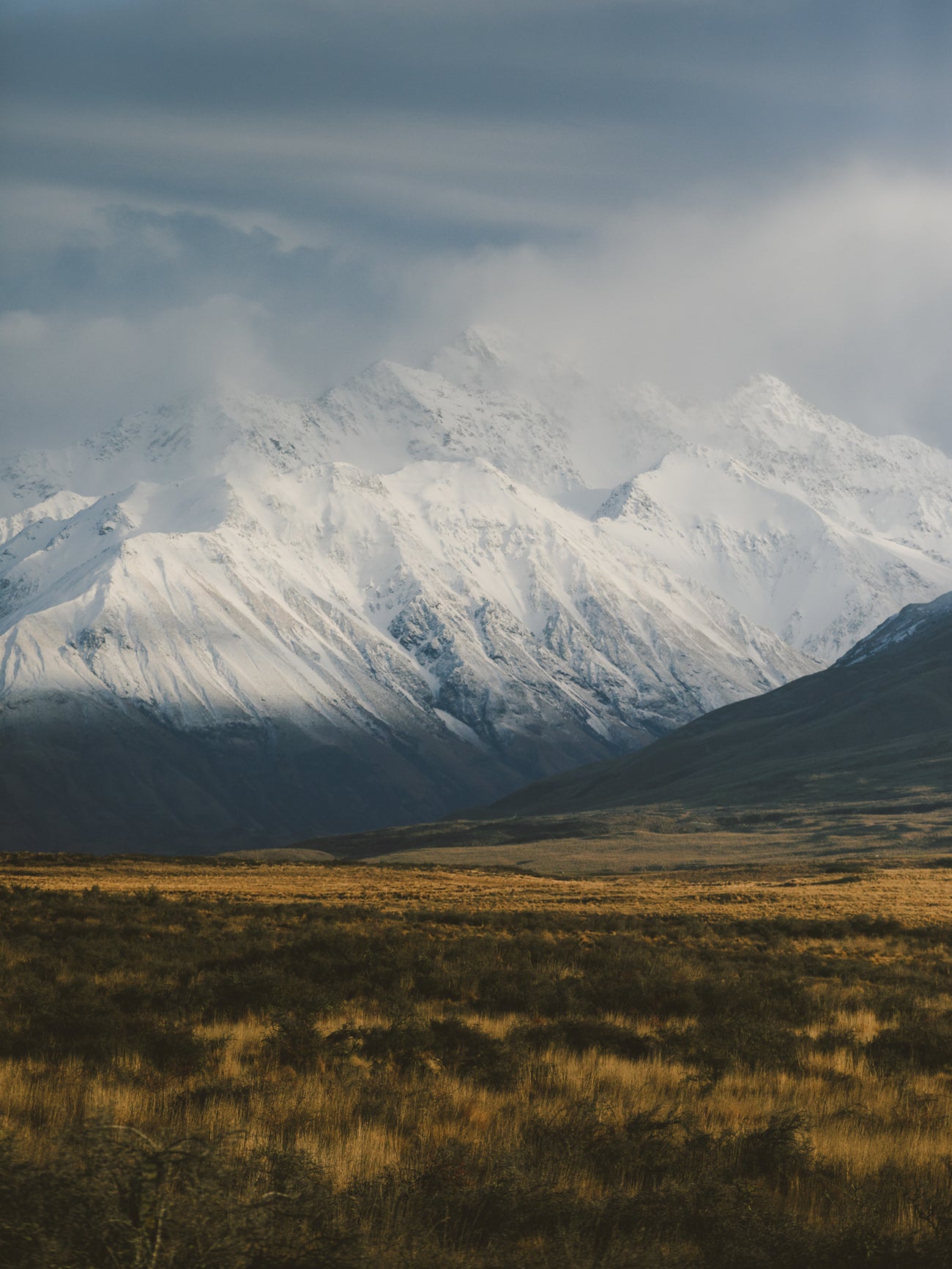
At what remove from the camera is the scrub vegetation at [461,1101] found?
287 inches

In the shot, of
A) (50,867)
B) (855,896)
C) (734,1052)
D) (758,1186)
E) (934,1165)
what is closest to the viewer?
(758,1186)

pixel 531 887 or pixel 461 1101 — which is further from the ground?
pixel 461 1101

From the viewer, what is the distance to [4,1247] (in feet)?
21.5

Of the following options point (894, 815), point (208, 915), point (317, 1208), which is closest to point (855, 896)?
point (208, 915)

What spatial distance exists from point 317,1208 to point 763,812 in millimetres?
163951

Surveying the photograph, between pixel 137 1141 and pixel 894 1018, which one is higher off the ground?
pixel 137 1141

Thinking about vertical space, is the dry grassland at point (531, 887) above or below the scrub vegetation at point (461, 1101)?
below

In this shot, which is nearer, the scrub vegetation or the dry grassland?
the scrub vegetation

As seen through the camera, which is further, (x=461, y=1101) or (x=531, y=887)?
(x=531, y=887)

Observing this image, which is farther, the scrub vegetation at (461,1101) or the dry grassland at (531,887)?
the dry grassland at (531,887)

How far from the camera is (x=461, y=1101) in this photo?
40.1 feet

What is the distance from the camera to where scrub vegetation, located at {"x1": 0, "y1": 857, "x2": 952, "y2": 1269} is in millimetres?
7293

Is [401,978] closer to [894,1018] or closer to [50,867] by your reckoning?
[894,1018]

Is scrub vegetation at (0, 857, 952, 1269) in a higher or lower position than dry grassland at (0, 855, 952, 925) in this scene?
A: higher
